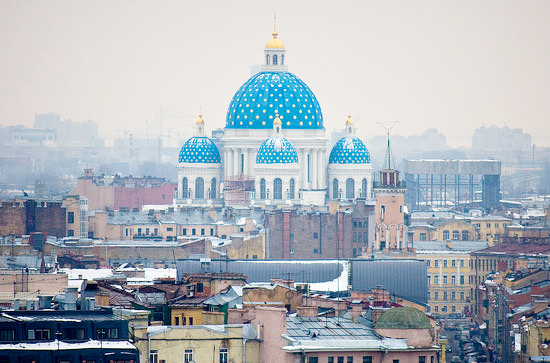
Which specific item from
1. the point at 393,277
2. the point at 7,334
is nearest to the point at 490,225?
the point at 393,277

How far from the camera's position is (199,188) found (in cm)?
13300

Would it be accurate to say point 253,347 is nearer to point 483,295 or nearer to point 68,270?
point 68,270

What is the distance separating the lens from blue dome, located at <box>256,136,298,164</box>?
417ft

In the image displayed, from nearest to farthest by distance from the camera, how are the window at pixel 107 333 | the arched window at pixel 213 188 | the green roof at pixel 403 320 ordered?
the window at pixel 107 333 → the green roof at pixel 403 320 → the arched window at pixel 213 188

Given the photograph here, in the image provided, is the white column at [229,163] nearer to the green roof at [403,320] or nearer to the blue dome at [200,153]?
the blue dome at [200,153]

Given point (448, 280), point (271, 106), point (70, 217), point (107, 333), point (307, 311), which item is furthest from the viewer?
point (271, 106)

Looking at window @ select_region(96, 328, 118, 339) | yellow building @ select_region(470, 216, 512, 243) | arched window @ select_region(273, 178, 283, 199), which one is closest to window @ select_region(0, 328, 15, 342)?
window @ select_region(96, 328, 118, 339)

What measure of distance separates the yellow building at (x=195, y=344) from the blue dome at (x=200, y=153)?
8673cm

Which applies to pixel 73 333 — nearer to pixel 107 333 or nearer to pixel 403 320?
pixel 107 333

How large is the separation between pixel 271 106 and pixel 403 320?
8749 cm

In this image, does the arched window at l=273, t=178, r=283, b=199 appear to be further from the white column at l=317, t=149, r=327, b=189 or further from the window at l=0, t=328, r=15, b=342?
the window at l=0, t=328, r=15, b=342

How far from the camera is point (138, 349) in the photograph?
146ft

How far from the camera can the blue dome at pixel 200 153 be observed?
133000mm

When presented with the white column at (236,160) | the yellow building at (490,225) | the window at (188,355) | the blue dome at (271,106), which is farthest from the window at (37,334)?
the blue dome at (271,106)
